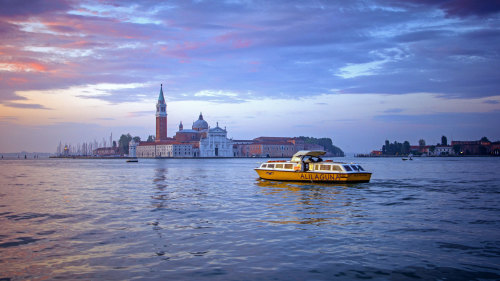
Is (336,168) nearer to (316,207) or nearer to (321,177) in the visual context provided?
(321,177)

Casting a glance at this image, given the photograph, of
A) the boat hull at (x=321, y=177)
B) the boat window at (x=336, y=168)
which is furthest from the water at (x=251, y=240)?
the boat window at (x=336, y=168)

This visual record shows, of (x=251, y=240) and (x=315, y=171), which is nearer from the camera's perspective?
(x=251, y=240)

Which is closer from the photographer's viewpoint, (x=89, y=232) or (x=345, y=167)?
(x=89, y=232)

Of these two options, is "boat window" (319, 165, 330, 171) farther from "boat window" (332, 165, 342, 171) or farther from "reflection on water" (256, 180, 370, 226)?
"reflection on water" (256, 180, 370, 226)

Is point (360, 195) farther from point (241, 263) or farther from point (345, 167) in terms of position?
point (241, 263)

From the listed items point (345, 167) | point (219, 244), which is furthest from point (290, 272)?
point (345, 167)

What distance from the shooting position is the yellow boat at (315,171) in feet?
113

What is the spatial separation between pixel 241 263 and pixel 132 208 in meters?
11.9

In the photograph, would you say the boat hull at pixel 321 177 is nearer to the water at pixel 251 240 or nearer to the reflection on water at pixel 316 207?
the reflection on water at pixel 316 207

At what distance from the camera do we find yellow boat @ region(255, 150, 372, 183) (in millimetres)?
34562

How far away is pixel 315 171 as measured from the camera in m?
35.5

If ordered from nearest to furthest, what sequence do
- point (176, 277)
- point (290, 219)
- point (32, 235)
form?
point (176, 277) → point (32, 235) → point (290, 219)

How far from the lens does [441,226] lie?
52.6 feet

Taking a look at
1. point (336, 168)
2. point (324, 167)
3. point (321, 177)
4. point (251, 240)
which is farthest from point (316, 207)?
point (324, 167)
